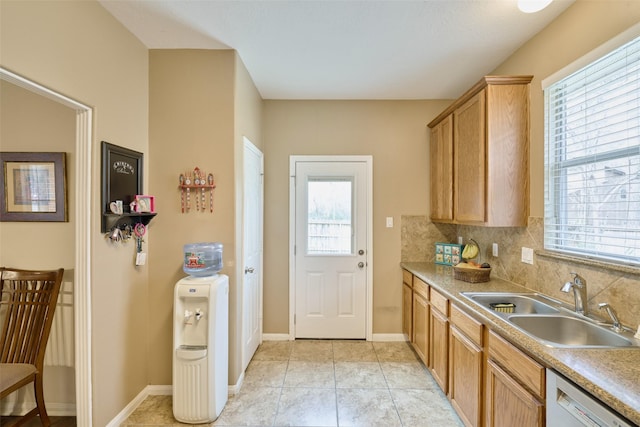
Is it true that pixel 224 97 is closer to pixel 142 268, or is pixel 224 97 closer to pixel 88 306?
pixel 142 268

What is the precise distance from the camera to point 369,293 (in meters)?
3.20

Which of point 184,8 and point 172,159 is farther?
point 172,159

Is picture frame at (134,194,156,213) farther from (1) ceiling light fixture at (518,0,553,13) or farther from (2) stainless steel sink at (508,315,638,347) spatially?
(1) ceiling light fixture at (518,0,553,13)

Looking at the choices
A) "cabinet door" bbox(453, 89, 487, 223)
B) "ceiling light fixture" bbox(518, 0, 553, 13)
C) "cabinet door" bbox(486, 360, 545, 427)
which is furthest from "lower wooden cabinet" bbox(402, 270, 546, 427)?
"ceiling light fixture" bbox(518, 0, 553, 13)

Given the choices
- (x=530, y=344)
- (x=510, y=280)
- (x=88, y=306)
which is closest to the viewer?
(x=530, y=344)

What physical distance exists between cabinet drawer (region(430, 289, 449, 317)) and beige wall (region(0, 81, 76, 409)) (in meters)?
2.68

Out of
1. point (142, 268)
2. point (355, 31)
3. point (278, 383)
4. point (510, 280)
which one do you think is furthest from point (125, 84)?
point (510, 280)

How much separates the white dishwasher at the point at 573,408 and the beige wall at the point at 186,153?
197cm

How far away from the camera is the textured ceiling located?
1786mm

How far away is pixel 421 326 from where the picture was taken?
2650 mm

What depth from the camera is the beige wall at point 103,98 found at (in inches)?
53.6

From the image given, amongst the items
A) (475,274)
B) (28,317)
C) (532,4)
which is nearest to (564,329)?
(475,274)

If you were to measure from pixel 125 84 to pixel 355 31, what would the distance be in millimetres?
1670

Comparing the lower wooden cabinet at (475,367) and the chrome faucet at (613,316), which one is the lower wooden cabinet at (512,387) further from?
the chrome faucet at (613,316)
